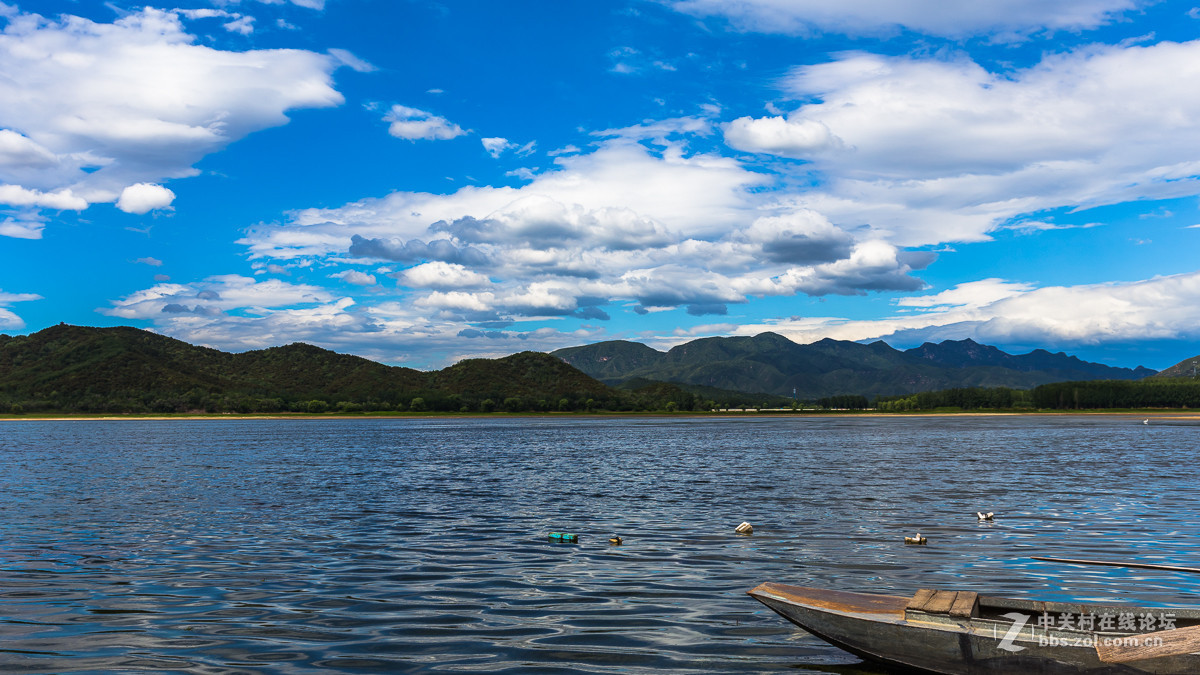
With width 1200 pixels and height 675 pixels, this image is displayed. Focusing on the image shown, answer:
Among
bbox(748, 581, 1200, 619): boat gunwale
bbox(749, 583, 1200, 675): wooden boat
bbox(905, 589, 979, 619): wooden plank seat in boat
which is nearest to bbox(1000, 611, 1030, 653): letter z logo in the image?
bbox(749, 583, 1200, 675): wooden boat

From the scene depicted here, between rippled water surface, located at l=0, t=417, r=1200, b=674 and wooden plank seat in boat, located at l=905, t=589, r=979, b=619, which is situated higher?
wooden plank seat in boat, located at l=905, t=589, r=979, b=619

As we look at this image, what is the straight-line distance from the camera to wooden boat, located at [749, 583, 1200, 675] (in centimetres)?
1377

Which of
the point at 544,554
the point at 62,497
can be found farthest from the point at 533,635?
the point at 62,497

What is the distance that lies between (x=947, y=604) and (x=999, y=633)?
Answer: 1340 millimetres

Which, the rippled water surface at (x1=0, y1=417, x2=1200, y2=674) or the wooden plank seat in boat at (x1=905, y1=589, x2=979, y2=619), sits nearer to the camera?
the wooden plank seat in boat at (x1=905, y1=589, x2=979, y2=619)

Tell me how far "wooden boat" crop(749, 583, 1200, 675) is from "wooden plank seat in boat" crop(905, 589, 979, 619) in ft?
0.07

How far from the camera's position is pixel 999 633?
1489cm

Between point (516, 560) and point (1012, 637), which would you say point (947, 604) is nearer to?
point (1012, 637)

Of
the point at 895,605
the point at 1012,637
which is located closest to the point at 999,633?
the point at 1012,637

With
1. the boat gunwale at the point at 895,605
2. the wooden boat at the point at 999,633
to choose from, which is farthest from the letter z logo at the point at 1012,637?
the boat gunwale at the point at 895,605

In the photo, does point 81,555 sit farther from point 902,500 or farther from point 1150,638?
point 902,500

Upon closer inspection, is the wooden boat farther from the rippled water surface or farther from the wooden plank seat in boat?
the rippled water surface

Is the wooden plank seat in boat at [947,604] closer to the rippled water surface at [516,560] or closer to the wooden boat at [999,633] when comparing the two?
the wooden boat at [999,633]

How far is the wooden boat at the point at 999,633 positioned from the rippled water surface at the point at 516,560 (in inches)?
61.1
